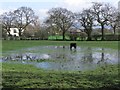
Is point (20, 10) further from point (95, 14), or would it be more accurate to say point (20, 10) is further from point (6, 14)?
point (95, 14)

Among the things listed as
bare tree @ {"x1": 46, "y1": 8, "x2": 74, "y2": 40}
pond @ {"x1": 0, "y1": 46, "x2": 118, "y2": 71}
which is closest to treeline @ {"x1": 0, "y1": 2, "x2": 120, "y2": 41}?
bare tree @ {"x1": 46, "y1": 8, "x2": 74, "y2": 40}

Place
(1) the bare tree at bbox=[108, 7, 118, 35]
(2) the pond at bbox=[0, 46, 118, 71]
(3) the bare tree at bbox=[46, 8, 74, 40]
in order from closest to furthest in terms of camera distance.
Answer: (2) the pond at bbox=[0, 46, 118, 71]
(1) the bare tree at bbox=[108, 7, 118, 35]
(3) the bare tree at bbox=[46, 8, 74, 40]

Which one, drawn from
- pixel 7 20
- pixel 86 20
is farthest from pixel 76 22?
pixel 7 20

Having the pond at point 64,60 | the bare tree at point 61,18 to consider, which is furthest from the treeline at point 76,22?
the pond at point 64,60

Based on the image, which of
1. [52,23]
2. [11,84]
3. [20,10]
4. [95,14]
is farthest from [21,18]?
[11,84]

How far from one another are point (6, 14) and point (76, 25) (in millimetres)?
16960

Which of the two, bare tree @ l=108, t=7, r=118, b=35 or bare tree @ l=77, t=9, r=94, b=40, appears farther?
bare tree @ l=77, t=9, r=94, b=40

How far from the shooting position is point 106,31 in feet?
232

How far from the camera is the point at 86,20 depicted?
63.9 meters

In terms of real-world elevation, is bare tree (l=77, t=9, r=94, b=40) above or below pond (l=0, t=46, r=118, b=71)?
above

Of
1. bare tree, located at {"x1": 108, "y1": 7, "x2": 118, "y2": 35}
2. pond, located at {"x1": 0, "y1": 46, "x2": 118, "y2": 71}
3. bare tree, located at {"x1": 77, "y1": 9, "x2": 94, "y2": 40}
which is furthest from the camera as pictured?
bare tree, located at {"x1": 77, "y1": 9, "x2": 94, "y2": 40}

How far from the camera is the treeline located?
204ft

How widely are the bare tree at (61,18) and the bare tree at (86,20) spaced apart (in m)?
2.22

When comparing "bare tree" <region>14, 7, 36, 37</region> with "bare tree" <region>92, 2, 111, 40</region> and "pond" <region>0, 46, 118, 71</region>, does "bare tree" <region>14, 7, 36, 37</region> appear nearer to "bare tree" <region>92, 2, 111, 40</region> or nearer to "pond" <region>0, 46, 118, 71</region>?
"bare tree" <region>92, 2, 111, 40</region>
